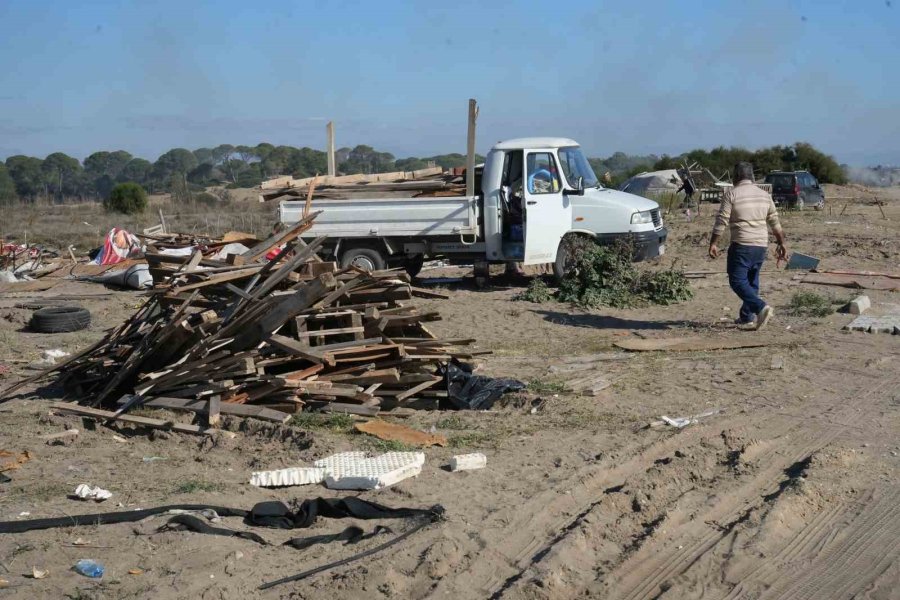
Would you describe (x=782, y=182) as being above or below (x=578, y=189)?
below

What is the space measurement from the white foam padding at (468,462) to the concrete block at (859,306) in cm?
738

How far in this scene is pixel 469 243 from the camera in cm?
1546

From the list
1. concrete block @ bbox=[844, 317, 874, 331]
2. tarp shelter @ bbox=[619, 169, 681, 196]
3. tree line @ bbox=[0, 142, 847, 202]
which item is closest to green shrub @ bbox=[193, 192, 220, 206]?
tree line @ bbox=[0, 142, 847, 202]

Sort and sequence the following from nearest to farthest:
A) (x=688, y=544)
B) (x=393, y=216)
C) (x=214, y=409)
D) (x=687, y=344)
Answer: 1. (x=688, y=544)
2. (x=214, y=409)
3. (x=687, y=344)
4. (x=393, y=216)

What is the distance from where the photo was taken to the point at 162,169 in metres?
77.6

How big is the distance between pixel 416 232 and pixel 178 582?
11.2 m

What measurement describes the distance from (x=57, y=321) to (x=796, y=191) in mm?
27676

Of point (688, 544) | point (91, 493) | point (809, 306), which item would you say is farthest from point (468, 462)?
point (809, 306)

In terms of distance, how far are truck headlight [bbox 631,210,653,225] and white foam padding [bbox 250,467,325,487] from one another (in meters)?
10.1

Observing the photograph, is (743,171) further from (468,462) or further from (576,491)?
(576,491)

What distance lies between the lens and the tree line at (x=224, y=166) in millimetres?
49656

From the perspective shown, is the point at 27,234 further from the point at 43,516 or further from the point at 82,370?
the point at 43,516

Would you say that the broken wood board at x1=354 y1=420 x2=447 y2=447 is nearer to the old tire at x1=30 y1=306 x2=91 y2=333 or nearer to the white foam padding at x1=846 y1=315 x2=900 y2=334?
the white foam padding at x1=846 y1=315 x2=900 y2=334

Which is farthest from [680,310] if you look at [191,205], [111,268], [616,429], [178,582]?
[191,205]
